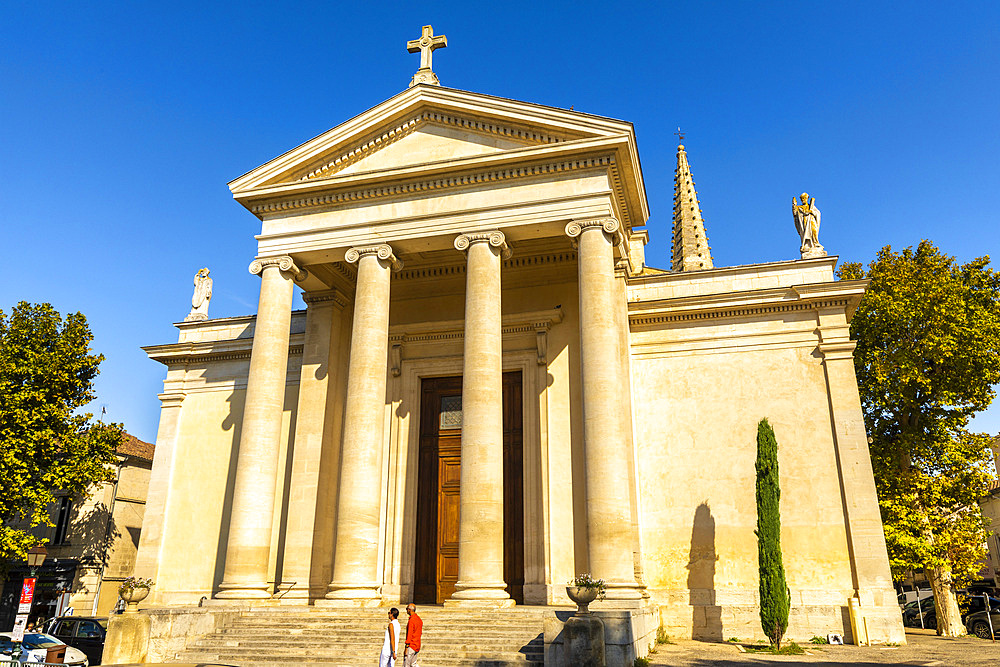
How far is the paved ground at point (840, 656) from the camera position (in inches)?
501

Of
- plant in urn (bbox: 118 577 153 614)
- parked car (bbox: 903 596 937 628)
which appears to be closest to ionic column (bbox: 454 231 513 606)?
plant in urn (bbox: 118 577 153 614)

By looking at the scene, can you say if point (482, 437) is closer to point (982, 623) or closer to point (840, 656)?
point (840, 656)

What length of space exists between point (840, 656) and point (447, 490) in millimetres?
10191

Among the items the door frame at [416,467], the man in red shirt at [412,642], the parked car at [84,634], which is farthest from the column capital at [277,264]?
the man in red shirt at [412,642]

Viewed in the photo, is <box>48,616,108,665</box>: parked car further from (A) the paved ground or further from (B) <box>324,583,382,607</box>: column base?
(A) the paved ground

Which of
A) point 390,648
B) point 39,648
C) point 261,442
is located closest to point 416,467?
point 261,442

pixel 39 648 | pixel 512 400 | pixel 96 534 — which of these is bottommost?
pixel 39 648

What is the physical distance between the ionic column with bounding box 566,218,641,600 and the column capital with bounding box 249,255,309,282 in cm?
752

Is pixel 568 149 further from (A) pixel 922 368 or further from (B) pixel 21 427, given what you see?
(B) pixel 21 427

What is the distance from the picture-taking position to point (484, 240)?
17.4 m

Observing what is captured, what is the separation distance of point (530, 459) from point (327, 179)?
30.2 ft

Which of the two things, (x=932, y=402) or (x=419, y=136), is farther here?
(x=932, y=402)

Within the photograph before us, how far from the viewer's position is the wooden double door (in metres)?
18.7

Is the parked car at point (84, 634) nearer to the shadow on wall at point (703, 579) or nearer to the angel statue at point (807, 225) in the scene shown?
the shadow on wall at point (703, 579)
